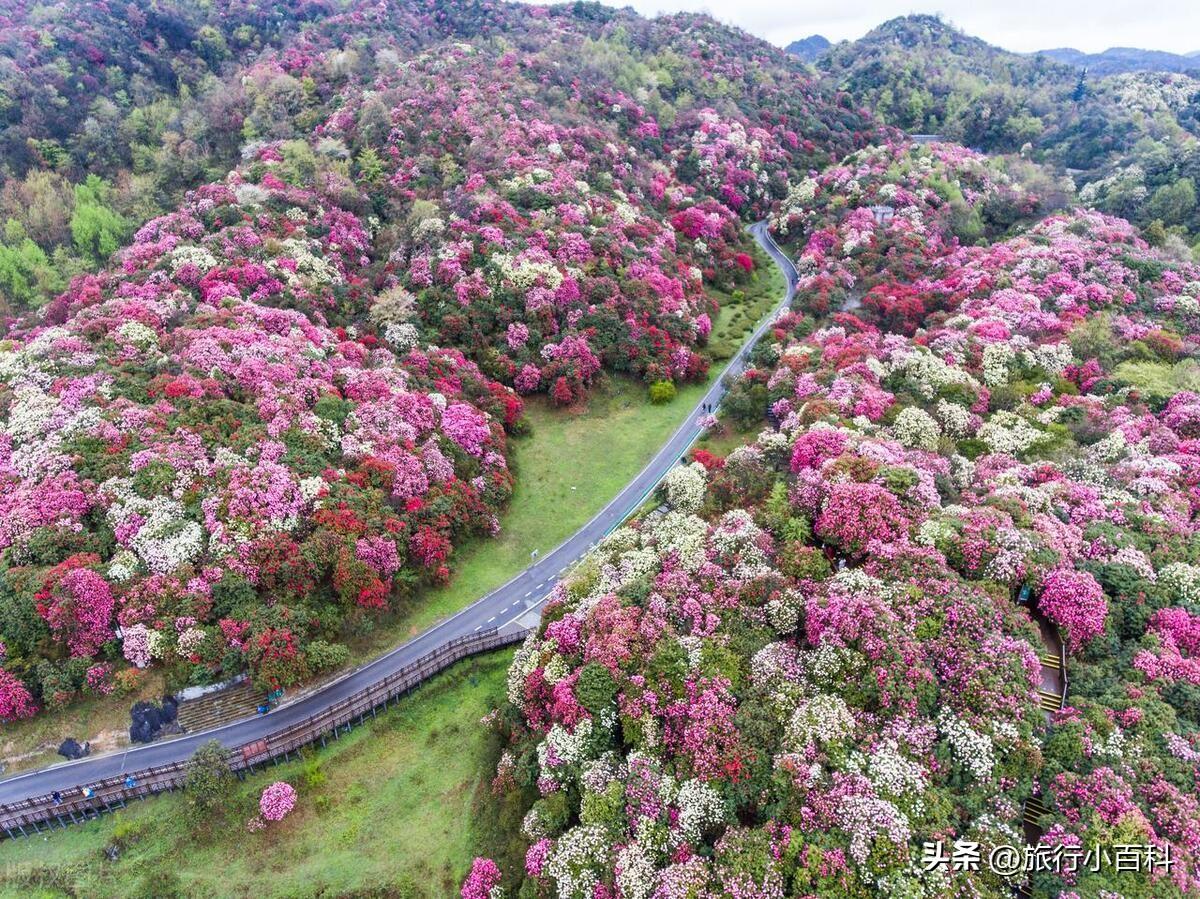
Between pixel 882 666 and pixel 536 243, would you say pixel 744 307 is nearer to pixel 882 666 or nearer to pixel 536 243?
pixel 536 243

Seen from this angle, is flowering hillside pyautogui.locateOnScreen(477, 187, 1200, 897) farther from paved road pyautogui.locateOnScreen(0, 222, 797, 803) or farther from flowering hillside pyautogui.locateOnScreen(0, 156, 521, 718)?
flowering hillside pyautogui.locateOnScreen(0, 156, 521, 718)

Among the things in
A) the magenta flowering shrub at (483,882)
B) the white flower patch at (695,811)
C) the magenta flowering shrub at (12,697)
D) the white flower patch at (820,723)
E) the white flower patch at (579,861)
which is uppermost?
the white flower patch at (820,723)

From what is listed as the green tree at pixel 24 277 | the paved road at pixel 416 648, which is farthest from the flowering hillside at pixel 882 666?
the green tree at pixel 24 277

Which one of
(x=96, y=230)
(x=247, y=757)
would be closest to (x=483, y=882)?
(x=247, y=757)

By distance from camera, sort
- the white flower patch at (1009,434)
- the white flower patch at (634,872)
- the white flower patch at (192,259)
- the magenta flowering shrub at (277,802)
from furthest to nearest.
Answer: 1. the white flower patch at (192,259)
2. the white flower patch at (1009,434)
3. the magenta flowering shrub at (277,802)
4. the white flower patch at (634,872)

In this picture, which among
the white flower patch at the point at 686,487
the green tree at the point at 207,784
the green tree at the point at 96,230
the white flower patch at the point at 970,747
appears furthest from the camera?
the green tree at the point at 96,230

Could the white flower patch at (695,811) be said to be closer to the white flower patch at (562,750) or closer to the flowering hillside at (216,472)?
the white flower patch at (562,750)

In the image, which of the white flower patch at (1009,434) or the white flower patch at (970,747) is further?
the white flower patch at (1009,434)
